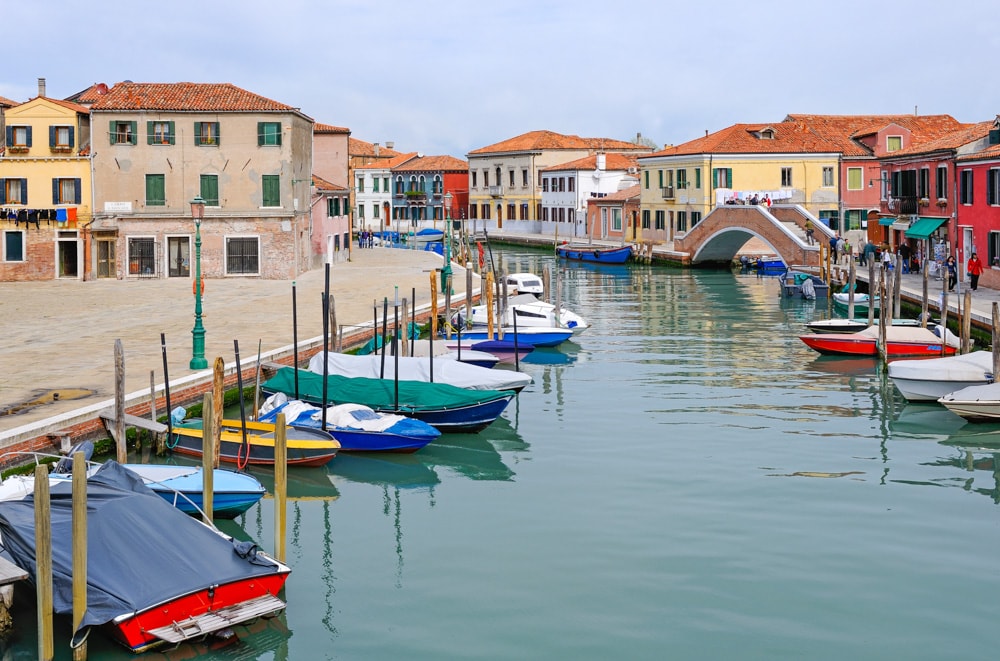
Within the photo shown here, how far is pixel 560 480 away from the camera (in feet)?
59.0

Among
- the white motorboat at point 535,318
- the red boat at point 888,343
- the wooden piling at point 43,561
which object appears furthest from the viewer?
the white motorboat at point 535,318

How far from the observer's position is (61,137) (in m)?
42.8

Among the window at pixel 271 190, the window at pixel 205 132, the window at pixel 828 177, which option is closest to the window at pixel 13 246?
the window at pixel 205 132

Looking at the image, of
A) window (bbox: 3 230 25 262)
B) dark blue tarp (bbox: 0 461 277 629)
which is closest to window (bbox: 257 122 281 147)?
window (bbox: 3 230 25 262)

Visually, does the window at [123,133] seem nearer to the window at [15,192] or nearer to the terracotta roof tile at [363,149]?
the window at [15,192]

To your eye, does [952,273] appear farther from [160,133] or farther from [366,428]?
[160,133]

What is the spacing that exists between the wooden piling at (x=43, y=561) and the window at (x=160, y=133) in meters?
33.4

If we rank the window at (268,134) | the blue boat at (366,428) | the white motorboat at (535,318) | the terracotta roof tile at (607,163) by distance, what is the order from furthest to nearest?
the terracotta roof tile at (607,163) < the window at (268,134) < the white motorboat at (535,318) < the blue boat at (366,428)

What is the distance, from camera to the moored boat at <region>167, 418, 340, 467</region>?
1830 cm

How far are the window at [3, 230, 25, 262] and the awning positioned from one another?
29.4 meters

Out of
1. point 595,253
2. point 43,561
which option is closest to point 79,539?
point 43,561

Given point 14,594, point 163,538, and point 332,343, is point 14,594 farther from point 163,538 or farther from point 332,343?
point 332,343

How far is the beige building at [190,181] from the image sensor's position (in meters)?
42.9

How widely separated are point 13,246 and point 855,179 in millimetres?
37442
